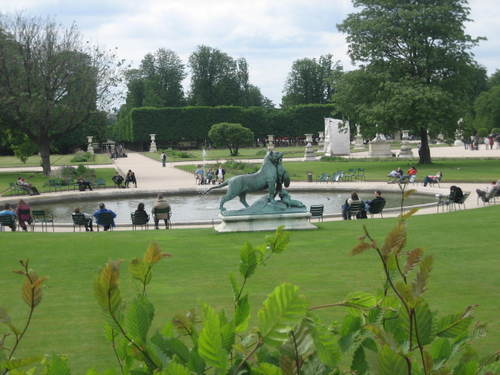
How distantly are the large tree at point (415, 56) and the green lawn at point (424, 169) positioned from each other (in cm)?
221

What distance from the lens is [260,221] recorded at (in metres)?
15.4

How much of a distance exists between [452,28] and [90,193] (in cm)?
2155

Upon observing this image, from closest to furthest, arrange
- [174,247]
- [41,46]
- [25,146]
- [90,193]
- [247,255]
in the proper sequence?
1. [247,255]
2. [174,247]
3. [90,193]
4. [41,46]
5. [25,146]

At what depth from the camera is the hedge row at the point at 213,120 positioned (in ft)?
282

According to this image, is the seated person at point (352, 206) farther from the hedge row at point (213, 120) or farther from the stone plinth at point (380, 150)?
the hedge row at point (213, 120)

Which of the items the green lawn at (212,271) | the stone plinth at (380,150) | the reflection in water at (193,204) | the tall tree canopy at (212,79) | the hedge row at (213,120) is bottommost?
the reflection in water at (193,204)

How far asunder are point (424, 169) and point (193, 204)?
1594 cm

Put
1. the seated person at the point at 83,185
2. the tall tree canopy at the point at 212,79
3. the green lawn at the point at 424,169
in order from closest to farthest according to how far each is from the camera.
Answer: the seated person at the point at 83,185 < the green lawn at the point at 424,169 < the tall tree canopy at the point at 212,79

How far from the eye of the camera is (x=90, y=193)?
1145 inches

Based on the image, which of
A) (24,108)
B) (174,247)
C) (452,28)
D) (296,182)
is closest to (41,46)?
(24,108)

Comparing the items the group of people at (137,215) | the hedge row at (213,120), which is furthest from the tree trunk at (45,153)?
the hedge row at (213,120)

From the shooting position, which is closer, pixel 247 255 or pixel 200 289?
pixel 247 255

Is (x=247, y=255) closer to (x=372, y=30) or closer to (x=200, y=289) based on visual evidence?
(x=200, y=289)

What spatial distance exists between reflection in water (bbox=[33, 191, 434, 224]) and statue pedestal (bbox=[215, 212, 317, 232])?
6.75 meters
